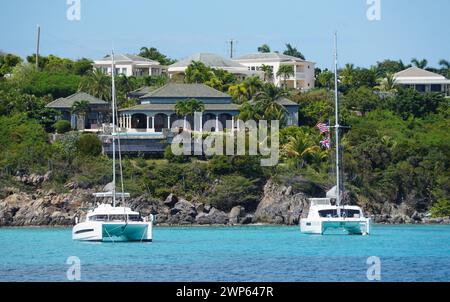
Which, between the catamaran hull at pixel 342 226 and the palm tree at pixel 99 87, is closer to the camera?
the catamaran hull at pixel 342 226

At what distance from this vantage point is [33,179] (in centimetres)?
7588

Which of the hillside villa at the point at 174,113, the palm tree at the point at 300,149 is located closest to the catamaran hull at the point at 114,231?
the palm tree at the point at 300,149

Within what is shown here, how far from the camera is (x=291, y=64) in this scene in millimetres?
112500

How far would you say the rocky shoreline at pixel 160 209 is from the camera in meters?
73.2

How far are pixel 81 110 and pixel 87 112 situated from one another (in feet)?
3.27

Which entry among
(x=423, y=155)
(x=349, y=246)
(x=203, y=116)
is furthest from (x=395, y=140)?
(x=349, y=246)

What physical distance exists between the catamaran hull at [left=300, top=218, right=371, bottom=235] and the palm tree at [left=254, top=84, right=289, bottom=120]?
2191cm

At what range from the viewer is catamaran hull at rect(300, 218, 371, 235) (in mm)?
61344

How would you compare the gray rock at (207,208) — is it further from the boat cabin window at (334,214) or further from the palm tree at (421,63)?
the palm tree at (421,63)

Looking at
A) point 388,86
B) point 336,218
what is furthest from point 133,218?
point 388,86

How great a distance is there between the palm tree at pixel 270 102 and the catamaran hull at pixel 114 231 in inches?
1164

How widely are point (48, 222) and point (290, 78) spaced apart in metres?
44.2

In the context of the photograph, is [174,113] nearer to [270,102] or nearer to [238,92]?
[270,102]

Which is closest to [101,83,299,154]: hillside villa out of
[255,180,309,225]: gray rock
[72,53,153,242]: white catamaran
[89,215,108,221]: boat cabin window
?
[255,180,309,225]: gray rock
